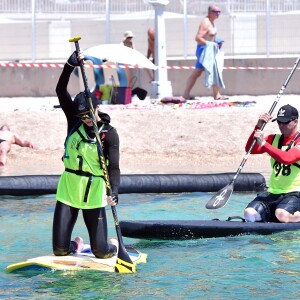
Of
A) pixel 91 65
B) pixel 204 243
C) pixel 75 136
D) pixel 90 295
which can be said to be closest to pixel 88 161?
pixel 75 136

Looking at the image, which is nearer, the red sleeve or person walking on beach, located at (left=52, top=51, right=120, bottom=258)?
person walking on beach, located at (left=52, top=51, right=120, bottom=258)

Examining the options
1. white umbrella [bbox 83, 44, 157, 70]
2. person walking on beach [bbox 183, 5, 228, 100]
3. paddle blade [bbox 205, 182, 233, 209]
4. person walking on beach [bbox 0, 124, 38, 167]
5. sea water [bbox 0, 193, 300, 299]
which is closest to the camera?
sea water [bbox 0, 193, 300, 299]

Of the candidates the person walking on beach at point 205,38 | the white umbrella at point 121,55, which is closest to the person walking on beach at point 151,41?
the white umbrella at point 121,55

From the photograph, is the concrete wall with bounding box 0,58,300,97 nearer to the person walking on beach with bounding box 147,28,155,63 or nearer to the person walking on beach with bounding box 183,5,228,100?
the person walking on beach with bounding box 147,28,155,63

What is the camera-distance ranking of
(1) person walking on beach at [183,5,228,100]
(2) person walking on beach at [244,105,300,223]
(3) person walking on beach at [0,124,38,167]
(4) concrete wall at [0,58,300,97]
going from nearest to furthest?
1. (2) person walking on beach at [244,105,300,223]
2. (3) person walking on beach at [0,124,38,167]
3. (1) person walking on beach at [183,5,228,100]
4. (4) concrete wall at [0,58,300,97]

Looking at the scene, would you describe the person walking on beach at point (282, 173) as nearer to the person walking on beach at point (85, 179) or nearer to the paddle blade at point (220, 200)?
the paddle blade at point (220, 200)

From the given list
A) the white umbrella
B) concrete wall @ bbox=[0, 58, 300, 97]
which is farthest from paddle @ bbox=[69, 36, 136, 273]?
concrete wall @ bbox=[0, 58, 300, 97]

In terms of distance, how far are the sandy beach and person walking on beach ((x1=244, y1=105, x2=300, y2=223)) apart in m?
4.55

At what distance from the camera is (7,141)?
16938mm

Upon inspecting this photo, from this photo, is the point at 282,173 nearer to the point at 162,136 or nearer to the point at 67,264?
the point at 67,264

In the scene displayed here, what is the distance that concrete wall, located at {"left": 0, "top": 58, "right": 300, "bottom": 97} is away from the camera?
22688 mm

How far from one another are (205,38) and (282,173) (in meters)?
10.2

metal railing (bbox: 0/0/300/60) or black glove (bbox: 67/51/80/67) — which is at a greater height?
metal railing (bbox: 0/0/300/60)

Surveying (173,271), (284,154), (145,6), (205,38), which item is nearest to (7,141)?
(205,38)
